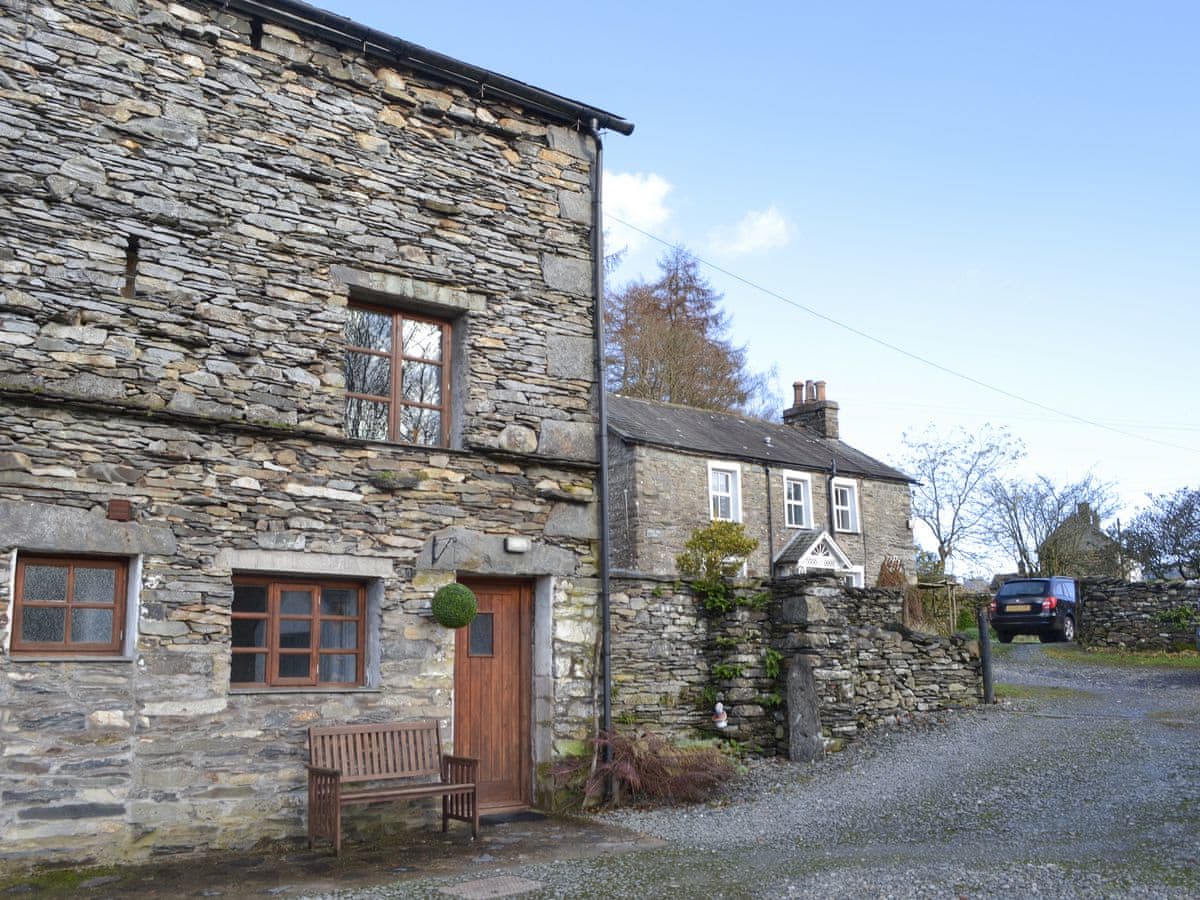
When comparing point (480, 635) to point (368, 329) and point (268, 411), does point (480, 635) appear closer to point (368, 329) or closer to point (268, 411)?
point (268, 411)

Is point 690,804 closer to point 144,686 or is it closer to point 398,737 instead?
point 398,737

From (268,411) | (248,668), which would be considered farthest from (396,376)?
(248,668)

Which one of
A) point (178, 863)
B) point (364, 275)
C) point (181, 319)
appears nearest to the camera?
point (178, 863)

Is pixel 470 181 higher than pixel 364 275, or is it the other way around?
pixel 470 181

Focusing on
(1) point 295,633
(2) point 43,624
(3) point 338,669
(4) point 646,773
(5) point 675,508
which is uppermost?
(5) point 675,508

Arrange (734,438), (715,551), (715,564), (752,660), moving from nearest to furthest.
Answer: (752,660), (715,564), (715,551), (734,438)

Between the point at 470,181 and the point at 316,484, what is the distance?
306cm

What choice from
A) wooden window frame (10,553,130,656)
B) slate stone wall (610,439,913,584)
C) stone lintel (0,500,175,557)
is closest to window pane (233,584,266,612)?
stone lintel (0,500,175,557)

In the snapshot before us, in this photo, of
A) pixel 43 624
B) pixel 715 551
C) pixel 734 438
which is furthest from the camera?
pixel 734 438

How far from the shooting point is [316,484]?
25.7 ft

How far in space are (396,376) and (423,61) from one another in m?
2.73

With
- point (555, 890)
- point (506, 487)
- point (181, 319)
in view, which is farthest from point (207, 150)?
point (555, 890)

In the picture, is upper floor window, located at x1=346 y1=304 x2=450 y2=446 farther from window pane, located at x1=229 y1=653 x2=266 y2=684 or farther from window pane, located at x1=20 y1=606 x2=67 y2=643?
window pane, located at x1=20 y1=606 x2=67 y2=643

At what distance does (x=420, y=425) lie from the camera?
8.70 metres
